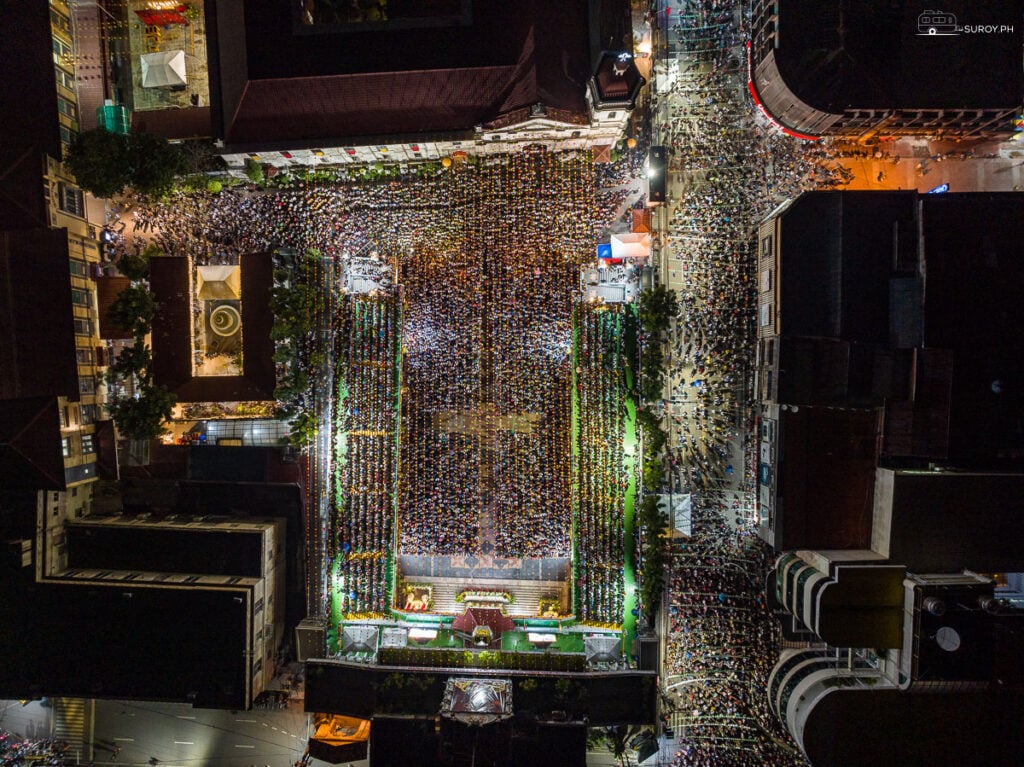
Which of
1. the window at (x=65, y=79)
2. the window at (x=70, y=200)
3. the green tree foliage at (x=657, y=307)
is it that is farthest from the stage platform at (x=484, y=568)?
the window at (x=65, y=79)

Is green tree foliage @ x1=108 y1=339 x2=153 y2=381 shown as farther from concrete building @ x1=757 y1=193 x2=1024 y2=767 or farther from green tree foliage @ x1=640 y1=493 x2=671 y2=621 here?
concrete building @ x1=757 y1=193 x2=1024 y2=767

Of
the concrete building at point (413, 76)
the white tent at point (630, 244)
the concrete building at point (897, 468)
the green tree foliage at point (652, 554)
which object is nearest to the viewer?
the concrete building at point (897, 468)

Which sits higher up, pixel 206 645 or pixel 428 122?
pixel 428 122

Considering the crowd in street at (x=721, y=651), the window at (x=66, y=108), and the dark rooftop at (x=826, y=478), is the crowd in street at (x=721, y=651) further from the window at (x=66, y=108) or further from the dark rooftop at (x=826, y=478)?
the window at (x=66, y=108)

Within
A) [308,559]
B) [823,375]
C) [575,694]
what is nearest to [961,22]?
[823,375]

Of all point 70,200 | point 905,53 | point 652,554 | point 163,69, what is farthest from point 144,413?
point 905,53

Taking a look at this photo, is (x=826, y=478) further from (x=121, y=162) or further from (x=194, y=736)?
(x=121, y=162)

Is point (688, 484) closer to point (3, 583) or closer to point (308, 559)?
point (308, 559)
